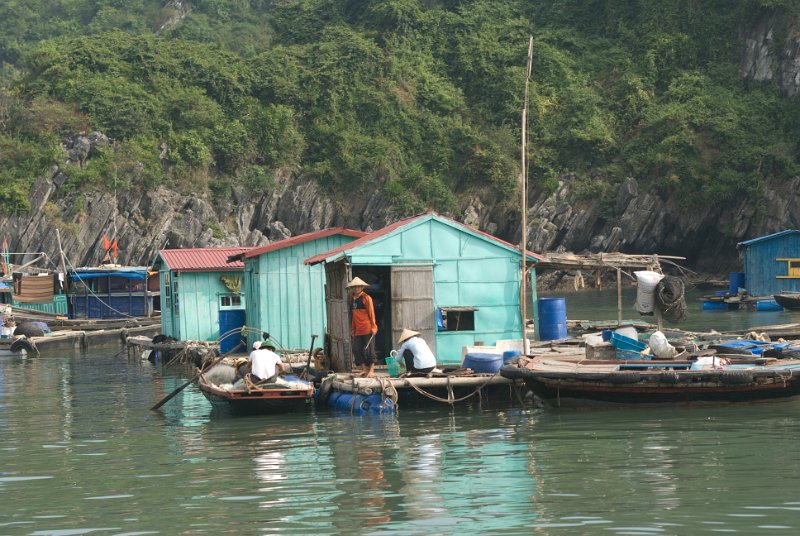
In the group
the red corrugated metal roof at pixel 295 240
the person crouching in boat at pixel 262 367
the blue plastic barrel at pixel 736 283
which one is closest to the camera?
the person crouching in boat at pixel 262 367

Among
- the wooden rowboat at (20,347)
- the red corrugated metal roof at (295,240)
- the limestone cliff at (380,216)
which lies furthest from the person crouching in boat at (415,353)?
the limestone cliff at (380,216)

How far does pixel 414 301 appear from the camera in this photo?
827 inches

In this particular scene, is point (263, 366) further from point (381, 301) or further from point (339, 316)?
point (381, 301)

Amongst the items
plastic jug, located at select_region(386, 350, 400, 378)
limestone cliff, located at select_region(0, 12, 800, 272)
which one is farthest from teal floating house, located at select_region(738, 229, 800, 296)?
plastic jug, located at select_region(386, 350, 400, 378)

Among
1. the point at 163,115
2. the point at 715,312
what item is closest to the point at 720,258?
the point at 715,312

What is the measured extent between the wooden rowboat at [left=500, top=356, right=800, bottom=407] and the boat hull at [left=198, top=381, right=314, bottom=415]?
3.40m

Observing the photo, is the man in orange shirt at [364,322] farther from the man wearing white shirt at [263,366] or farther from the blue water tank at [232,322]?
the blue water tank at [232,322]

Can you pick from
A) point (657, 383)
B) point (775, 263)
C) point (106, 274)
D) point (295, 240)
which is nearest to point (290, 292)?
point (295, 240)

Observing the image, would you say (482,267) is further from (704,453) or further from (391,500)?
(391,500)

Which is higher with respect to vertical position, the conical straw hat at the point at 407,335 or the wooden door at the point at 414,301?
the wooden door at the point at 414,301

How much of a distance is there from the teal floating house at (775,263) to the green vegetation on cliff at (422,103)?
19761 mm

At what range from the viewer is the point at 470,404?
19.1 m

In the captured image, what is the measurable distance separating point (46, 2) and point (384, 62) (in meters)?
39.1

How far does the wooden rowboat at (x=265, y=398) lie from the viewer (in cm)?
1847
